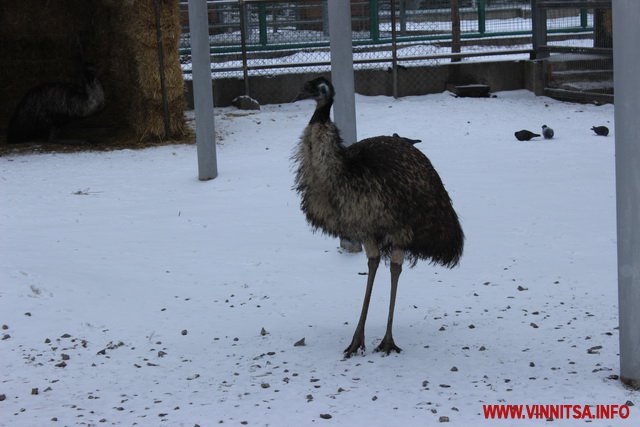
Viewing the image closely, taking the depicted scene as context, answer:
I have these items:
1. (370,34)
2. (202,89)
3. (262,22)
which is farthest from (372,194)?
(370,34)

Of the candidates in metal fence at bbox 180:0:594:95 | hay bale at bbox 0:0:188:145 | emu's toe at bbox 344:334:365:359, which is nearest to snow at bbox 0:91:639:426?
emu's toe at bbox 344:334:365:359

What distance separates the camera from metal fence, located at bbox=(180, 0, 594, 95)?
15477 millimetres

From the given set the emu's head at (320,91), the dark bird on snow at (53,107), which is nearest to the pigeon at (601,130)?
the dark bird on snow at (53,107)

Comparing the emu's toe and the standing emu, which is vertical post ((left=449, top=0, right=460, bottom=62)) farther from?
the emu's toe

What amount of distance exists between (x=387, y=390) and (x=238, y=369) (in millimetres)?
856

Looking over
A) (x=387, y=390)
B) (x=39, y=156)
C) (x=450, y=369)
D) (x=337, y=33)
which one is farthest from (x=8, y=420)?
(x=39, y=156)

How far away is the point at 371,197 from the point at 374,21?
11610 mm

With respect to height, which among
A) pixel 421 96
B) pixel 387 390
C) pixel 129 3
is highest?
pixel 129 3

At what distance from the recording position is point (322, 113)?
5.55m

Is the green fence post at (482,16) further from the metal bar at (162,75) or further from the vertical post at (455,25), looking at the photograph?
the metal bar at (162,75)

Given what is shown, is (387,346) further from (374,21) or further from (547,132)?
(374,21)

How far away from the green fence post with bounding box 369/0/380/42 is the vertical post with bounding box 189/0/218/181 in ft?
22.5

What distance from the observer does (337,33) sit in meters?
7.87

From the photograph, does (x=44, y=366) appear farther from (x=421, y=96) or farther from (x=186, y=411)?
(x=421, y=96)
